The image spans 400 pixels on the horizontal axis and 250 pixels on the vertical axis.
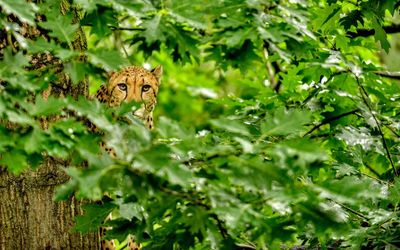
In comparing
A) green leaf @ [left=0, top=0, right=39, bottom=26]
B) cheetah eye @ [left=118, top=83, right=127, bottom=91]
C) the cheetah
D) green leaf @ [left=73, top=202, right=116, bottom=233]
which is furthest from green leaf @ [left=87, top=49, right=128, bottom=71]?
cheetah eye @ [left=118, top=83, right=127, bottom=91]

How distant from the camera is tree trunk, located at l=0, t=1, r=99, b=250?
3.37 metres

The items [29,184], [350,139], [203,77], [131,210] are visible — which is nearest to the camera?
[131,210]

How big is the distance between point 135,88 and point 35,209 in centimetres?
151

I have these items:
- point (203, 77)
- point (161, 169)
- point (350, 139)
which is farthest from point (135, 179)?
point (203, 77)

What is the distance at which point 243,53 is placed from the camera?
2.75 meters

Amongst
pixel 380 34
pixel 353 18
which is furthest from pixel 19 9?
pixel 380 34

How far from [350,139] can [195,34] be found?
1.29 metres

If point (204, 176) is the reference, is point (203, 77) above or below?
below

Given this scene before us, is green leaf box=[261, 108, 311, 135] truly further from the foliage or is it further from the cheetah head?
the cheetah head

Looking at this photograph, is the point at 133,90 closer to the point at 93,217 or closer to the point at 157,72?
the point at 157,72

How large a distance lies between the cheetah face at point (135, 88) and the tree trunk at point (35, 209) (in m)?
1.12

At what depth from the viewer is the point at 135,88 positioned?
15.5 ft

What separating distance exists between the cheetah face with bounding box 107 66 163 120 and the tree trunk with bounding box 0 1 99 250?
44.2 inches

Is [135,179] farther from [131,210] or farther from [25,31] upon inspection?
[25,31]
